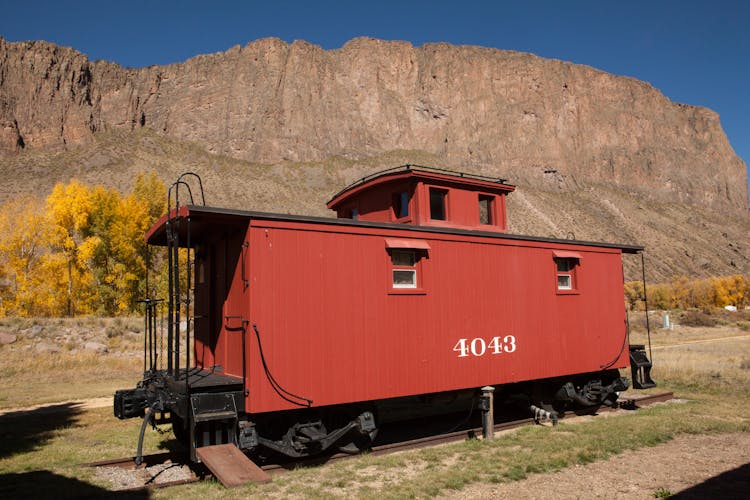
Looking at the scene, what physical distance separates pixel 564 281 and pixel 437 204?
355 centimetres

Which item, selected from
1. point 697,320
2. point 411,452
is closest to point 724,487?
point 411,452

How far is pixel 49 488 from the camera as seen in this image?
7469 millimetres

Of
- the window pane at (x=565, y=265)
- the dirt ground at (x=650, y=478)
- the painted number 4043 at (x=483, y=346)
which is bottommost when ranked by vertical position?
the dirt ground at (x=650, y=478)

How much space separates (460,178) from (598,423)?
20.9 ft

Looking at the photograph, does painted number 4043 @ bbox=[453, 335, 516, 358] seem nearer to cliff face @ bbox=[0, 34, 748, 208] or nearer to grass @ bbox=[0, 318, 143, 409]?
grass @ bbox=[0, 318, 143, 409]

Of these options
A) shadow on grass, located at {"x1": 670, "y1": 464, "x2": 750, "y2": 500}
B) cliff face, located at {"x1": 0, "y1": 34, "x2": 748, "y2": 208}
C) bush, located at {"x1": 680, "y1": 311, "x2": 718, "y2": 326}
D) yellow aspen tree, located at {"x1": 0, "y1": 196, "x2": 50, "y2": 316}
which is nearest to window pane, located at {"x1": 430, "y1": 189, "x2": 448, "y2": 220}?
shadow on grass, located at {"x1": 670, "y1": 464, "x2": 750, "y2": 500}

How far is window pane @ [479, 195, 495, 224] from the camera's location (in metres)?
14.0

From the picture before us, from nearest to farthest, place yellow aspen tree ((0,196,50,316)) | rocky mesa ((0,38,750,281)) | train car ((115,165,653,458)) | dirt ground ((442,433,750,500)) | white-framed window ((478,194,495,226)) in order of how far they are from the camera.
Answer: dirt ground ((442,433,750,500)) < train car ((115,165,653,458)) < white-framed window ((478,194,495,226)) < yellow aspen tree ((0,196,50,316)) < rocky mesa ((0,38,750,281))

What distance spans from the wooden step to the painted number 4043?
4579 mm

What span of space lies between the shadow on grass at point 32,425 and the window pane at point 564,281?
11681 mm

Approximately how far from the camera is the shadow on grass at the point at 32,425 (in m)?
10.6

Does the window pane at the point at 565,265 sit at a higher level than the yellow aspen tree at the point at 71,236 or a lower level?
lower

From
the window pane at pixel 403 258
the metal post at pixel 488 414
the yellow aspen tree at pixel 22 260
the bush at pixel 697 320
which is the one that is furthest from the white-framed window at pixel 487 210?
the bush at pixel 697 320

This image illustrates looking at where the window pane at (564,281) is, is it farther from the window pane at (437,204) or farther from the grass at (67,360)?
the grass at (67,360)
